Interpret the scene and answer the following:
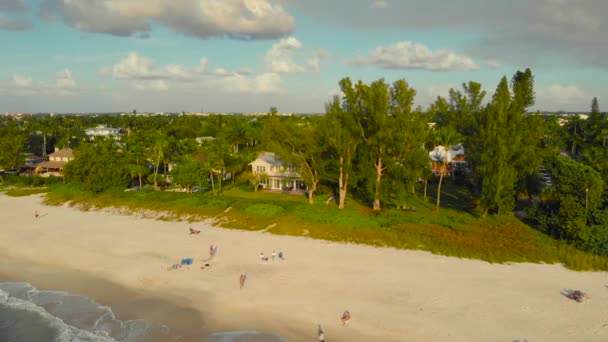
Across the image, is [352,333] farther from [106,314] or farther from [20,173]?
[20,173]

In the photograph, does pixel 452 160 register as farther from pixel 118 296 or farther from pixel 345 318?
pixel 118 296

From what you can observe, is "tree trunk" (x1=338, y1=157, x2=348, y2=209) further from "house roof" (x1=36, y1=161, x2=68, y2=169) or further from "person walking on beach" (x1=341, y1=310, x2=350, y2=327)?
"house roof" (x1=36, y1=161, x2=68, y2=169)

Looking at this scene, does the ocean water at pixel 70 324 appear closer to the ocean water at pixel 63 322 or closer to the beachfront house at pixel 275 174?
the ocean water at pixel 63 322

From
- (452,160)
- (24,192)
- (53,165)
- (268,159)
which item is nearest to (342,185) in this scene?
(268,159)

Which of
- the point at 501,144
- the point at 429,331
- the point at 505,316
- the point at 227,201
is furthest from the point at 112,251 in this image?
the point at 501,144

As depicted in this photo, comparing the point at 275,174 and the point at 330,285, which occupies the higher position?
the point at 275,174

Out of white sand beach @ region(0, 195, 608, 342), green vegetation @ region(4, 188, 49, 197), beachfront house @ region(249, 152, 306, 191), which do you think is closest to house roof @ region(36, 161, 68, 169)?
green vegetation @ region(4, 188, 49, 197)
